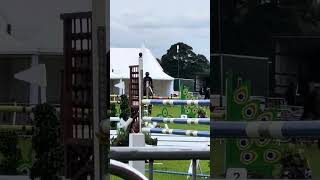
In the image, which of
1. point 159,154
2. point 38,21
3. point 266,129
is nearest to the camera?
point 266,129

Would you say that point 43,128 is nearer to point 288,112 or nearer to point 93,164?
point 93,164

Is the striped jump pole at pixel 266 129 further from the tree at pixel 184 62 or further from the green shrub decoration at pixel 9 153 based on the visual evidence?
the green shrub decoration at pixel 9 153

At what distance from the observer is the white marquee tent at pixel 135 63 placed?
1719 mm

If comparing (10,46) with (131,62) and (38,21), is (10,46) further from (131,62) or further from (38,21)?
(131,62)

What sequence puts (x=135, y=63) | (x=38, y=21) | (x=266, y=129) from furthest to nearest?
(x=135, y=63) → (x=38, y=21) → (x=266, y=129)

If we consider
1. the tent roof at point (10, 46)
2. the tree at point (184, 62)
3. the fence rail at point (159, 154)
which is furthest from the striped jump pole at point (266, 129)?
the fence rail at point (159, 154)

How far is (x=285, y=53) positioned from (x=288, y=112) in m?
0.18

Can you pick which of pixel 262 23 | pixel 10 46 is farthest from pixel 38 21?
pixel 262 23

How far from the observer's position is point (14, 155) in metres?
1.76

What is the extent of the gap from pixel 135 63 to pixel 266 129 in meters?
0.54

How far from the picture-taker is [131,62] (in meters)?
1.87

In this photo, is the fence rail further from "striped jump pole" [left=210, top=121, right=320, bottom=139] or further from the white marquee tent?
"striped jump pole" [left=210, top=121, right=320, bottom=139]

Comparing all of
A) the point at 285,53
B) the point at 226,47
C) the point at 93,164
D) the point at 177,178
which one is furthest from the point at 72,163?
the point at 177,178

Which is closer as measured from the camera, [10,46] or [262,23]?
[262,23]
